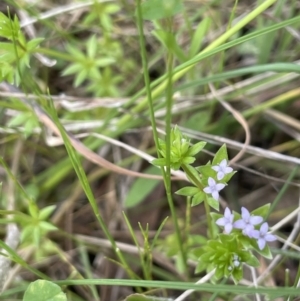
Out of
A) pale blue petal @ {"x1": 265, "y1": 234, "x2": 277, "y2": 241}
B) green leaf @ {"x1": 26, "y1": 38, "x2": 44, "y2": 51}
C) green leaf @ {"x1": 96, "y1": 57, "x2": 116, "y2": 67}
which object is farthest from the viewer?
green leaf @ {"x1": 96, "y1": 57, "x2": 116, "y2": 67}

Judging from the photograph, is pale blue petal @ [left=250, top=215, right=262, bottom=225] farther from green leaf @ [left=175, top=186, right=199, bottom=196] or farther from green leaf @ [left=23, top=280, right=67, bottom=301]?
green leaf @ [left=23, top=280, right=67, bottom=301]

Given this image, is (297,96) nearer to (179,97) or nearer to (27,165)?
(179,97)

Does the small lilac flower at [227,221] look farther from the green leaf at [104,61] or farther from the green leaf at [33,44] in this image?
the green leaf at [104,61]

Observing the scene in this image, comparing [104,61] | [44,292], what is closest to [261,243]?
[44,292]

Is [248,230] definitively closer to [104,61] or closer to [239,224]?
[239,224]

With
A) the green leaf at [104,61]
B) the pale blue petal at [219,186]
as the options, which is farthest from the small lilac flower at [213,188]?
the green leaf at [104,61]

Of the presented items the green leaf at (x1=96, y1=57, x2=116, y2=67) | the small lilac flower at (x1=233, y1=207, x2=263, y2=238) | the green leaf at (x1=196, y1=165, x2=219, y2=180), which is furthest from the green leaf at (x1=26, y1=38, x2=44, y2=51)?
the small lilac flower at (x1=233, y1=207, x2=263, y2=238)

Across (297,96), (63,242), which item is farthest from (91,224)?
(297,96)
